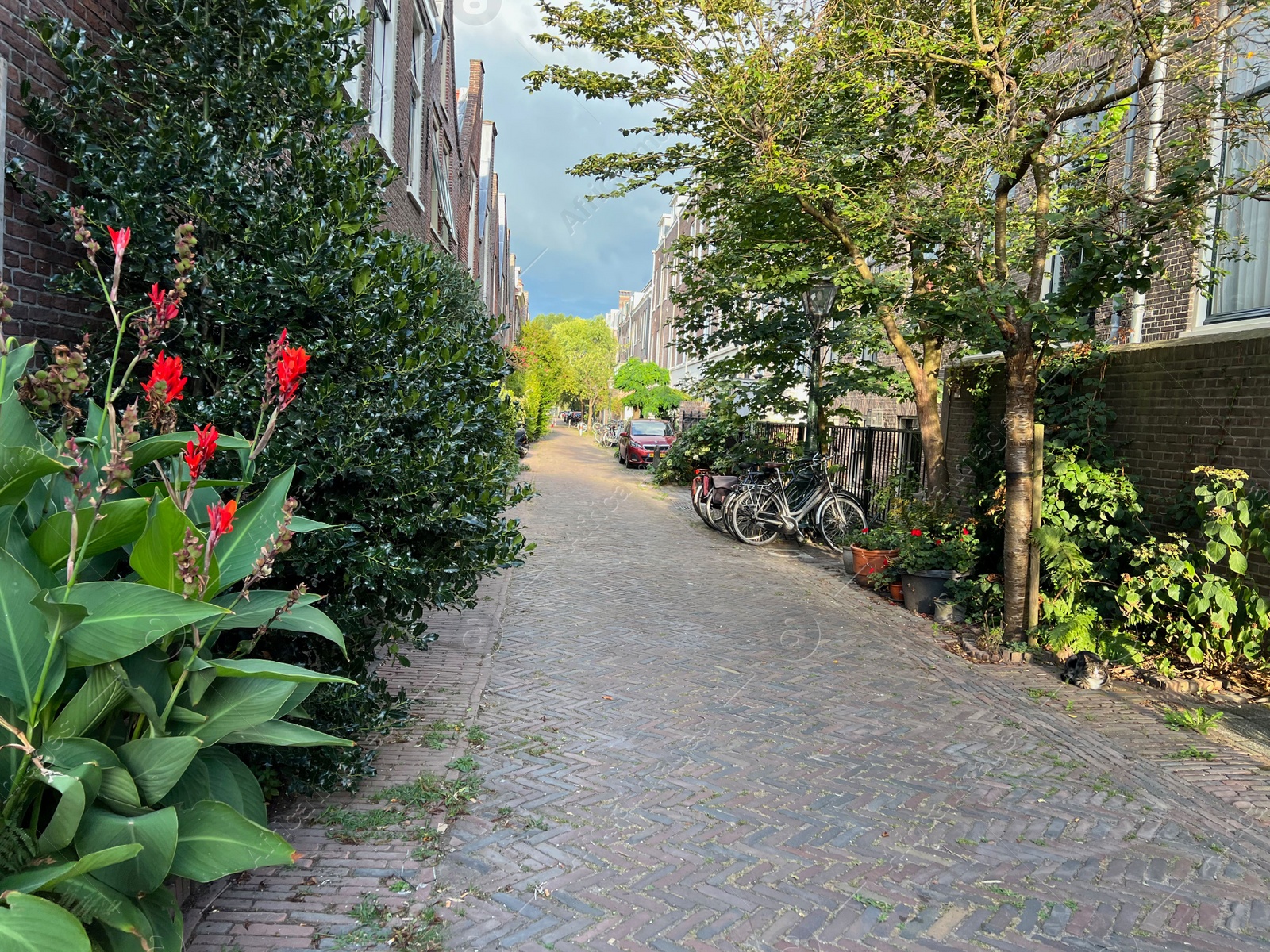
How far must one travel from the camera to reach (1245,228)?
6855mm

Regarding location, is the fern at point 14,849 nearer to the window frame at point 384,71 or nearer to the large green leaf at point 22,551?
the large green leaf at point 22,551

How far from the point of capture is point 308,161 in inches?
144

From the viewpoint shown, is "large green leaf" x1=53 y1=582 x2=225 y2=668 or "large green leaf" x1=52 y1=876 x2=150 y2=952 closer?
"large green leaf" x1=52 y1=876 x2=150 y2=952

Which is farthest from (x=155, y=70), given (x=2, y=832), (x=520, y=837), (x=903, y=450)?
(x=903, y=450)

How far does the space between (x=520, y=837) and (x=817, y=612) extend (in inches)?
205

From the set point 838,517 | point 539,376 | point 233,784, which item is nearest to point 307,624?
point 233,784

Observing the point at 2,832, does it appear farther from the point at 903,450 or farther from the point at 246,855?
the point at 903,450

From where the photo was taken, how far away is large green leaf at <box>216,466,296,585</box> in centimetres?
256

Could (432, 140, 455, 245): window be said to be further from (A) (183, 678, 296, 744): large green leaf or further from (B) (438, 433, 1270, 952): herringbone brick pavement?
(A) (183, 678, 296, 744): large green leaf

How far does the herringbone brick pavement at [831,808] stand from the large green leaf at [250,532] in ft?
4.70

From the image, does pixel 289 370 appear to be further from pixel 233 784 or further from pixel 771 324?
pixel 771 324

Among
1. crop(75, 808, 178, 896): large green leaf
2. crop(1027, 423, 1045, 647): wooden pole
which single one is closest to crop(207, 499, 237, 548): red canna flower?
crop(75, 808, 178, 896): large green leaf

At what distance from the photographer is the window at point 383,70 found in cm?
1057

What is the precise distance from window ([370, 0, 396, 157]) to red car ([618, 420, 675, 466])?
56.3ft
